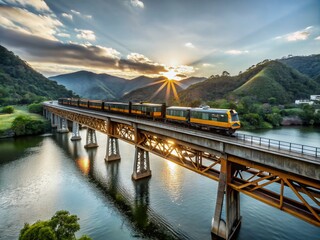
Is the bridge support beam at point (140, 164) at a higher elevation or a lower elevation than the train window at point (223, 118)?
lower

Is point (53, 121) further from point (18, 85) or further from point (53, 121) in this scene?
point (18, 85)

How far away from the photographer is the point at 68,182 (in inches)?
1277

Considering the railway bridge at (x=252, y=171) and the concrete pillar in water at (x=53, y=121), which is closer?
the railway bridge at (x=252, y=171)

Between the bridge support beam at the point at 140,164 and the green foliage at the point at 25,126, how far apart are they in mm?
58521

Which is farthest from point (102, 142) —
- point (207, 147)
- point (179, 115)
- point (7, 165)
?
point (207, 147)

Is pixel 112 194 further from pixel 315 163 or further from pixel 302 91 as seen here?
pixel 302 91

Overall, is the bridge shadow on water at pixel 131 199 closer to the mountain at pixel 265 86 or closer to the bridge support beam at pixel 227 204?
the bridge support beam at pixel 227 204

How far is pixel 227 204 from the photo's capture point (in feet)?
56.5

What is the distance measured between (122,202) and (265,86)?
153m

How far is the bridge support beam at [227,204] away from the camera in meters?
17.4

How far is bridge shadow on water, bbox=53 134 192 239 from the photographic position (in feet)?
67.0

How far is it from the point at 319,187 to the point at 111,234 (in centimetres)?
1924

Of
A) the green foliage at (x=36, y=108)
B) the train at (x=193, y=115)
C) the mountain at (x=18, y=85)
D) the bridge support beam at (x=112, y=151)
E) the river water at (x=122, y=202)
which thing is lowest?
the river water at (x=122, y=202)

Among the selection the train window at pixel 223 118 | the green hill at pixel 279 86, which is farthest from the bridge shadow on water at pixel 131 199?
the green hill at pixel 279 86
